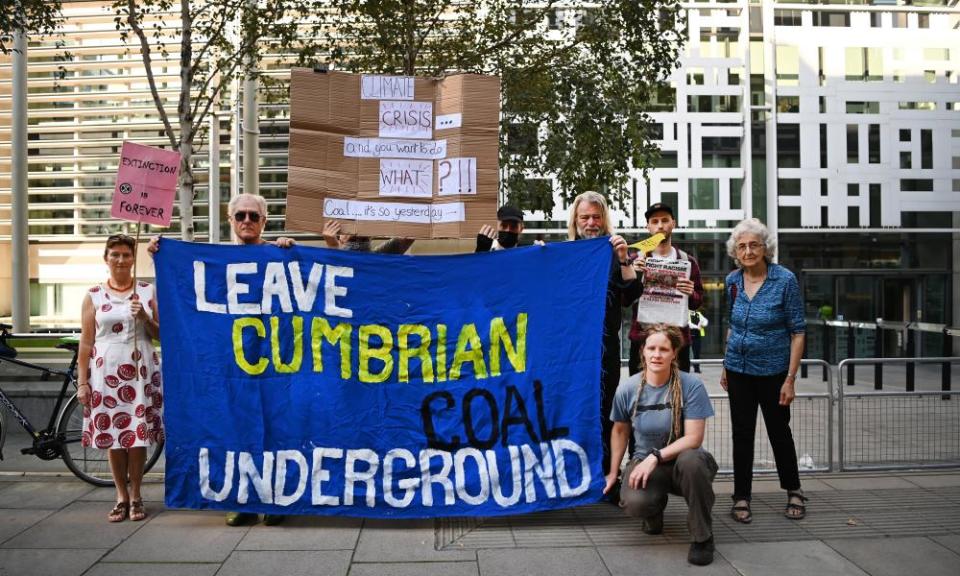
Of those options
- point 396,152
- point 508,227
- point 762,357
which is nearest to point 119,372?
point 396,152

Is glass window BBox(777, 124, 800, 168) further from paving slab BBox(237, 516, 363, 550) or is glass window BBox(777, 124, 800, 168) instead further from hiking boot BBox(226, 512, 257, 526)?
hiking boot BBox(226, 512, 257, 526)

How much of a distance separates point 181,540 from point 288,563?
2.74 ft

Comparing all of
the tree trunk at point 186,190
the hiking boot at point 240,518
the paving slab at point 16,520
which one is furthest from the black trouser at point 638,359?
the tree trunk at point 186,190

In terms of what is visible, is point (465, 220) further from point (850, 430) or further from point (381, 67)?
point (381, 67)

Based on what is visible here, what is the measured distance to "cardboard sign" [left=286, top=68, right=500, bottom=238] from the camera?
16.4 feet

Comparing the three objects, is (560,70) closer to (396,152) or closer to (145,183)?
(396,152)

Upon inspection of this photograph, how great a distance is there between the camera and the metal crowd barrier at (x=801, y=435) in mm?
6020

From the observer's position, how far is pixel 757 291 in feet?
16.2

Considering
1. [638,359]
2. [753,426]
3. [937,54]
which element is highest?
[937,54]

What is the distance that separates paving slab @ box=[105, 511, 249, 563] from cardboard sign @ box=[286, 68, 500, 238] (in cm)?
205

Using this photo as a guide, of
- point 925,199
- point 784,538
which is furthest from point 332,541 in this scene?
point 925,199

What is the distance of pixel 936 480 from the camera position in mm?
5746

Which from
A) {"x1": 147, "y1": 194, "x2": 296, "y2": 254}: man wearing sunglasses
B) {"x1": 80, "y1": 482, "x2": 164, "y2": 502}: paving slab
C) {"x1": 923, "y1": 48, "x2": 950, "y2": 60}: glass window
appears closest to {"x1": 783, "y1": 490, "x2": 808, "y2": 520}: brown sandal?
{"x1": 147, "y1": 194, "x2": 296, "y2": 254}: man wearing sunglasses

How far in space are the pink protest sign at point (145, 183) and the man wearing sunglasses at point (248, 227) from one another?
0.36m
